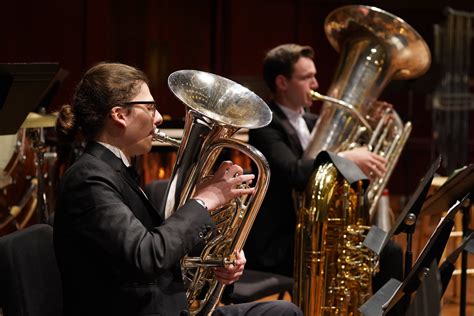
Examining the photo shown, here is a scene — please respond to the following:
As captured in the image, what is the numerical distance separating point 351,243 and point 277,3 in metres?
4.90

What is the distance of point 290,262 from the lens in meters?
3.40

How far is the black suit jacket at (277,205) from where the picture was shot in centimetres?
338

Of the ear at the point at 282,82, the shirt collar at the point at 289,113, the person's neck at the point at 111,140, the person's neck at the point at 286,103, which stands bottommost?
the shirt collar at the point at 289,113

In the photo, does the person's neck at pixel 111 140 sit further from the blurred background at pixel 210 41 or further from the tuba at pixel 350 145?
the blurred background at pixel 210 41

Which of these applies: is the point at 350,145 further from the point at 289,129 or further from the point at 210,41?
the point at 210,41

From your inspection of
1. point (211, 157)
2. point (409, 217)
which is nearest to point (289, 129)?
point (409, 217)

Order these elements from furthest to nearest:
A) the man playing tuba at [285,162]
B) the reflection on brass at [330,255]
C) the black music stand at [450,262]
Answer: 1. the man playing tuba at [285,162]
2. the reflection on brass at [330,255]
3. the black music stand at [450,262]

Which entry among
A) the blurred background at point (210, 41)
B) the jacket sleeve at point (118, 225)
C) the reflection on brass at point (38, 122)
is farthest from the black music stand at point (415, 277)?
the blurred background at point (210, 41)

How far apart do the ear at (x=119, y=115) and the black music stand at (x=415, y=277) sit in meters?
0.78

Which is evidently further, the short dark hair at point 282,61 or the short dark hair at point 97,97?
the short dark hair at point 282,61

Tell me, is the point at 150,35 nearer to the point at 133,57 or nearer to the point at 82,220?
the point at 133,57

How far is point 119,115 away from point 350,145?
1.65 m

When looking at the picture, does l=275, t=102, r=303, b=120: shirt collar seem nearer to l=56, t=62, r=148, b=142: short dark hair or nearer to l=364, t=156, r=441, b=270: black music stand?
l=364, t=156, r=441, b=270: black music stand

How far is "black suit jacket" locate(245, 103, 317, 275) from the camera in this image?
3.38m
